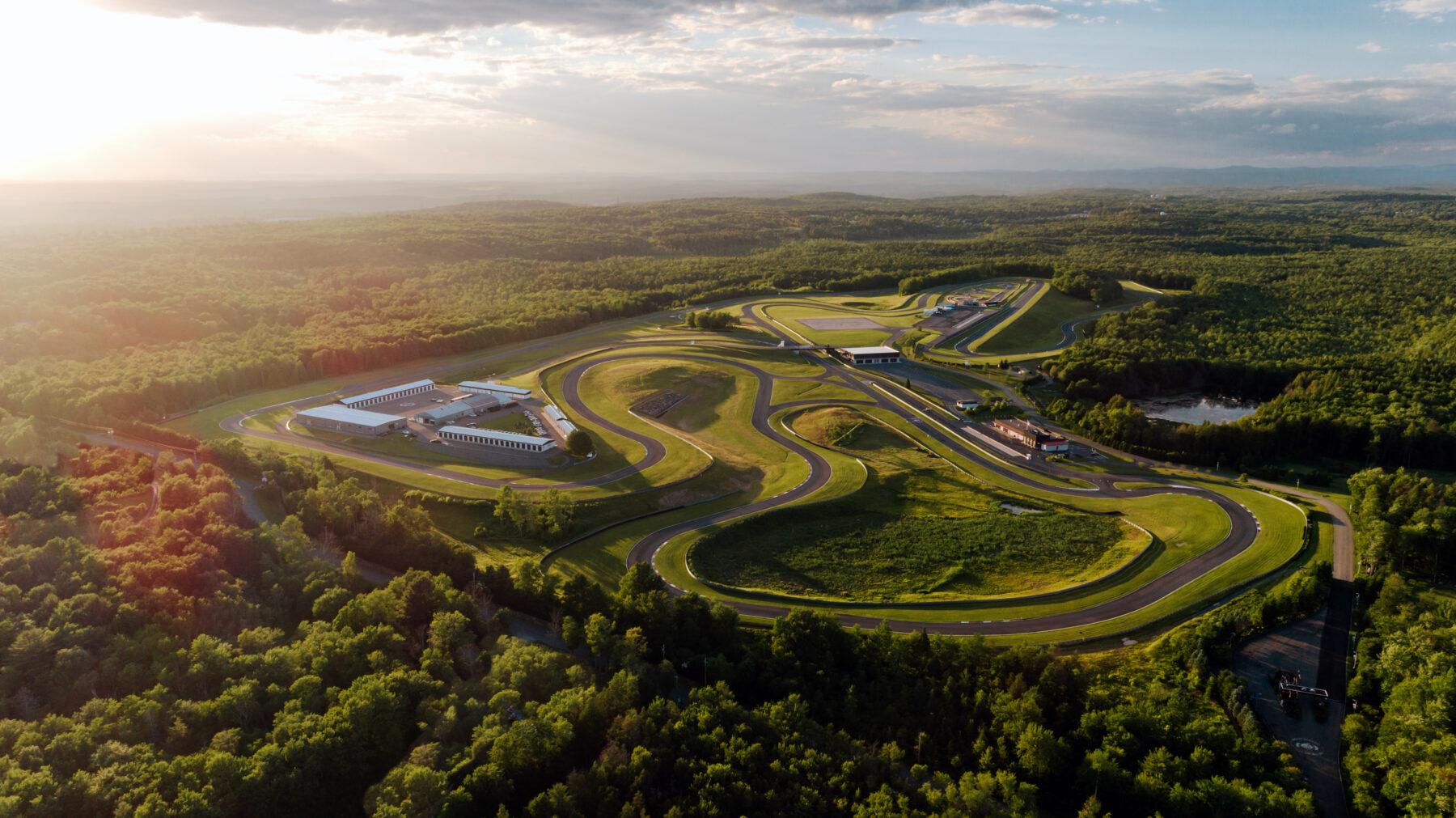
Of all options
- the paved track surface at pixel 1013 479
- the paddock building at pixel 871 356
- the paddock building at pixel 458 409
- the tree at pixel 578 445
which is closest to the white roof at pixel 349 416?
the paddock building at pixel 458 409

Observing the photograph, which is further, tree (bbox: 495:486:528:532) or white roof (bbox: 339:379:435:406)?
white roof (bbox: 339:379:435:406)

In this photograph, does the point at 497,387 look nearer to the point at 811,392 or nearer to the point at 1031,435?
the point at 811,392

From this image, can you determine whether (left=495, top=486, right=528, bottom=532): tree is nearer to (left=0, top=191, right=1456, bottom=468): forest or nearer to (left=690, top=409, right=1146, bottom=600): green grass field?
(left=690, top=409, right=1146, bottom=600): green grass field

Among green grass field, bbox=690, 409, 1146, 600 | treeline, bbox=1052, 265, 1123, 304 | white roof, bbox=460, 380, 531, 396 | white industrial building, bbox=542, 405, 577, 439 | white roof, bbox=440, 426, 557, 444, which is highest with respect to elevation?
treeline, bbox=1052, 265, 1123, 304

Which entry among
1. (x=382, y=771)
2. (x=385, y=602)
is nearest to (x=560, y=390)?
(x=385, y=602)

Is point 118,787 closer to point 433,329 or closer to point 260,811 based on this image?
point 260,811

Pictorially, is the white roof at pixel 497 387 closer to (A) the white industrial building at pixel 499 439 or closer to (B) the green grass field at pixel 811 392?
(A) the white industrial building at pixel 499 439

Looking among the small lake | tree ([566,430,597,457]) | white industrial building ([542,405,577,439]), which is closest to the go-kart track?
white industrial building ([542,405,577,439])
